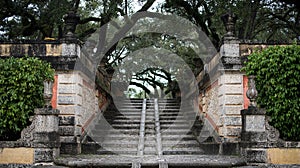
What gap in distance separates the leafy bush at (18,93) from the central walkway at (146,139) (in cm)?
146

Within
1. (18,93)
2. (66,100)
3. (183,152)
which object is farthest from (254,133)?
(18,93)

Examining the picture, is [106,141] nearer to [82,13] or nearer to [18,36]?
[18,36]

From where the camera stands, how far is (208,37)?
1521 centimetres

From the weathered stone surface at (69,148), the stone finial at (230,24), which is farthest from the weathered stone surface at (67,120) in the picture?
the stone finial at (230,24)

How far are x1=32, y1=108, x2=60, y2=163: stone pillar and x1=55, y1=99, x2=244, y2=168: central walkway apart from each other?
48 cm

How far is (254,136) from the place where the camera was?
774 cm

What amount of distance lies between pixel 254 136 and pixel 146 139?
3.69 metres

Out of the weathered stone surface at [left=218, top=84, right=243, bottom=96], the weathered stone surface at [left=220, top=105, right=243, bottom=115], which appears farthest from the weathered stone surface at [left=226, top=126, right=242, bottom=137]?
the weathered stone surface at [left=218, top=84, right=243, bottom=96]

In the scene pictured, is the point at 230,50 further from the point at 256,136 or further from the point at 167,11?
the point at 167,11

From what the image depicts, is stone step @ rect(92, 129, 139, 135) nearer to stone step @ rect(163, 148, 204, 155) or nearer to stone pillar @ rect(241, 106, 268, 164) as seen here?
stone step @ rect(163, 148, 204, 155)

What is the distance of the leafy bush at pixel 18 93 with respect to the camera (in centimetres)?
782

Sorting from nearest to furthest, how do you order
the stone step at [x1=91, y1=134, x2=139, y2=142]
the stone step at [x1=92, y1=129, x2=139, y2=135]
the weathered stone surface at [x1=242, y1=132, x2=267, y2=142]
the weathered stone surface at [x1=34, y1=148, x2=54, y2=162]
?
the weathered stone surface at [x1=34, y1=148, x2=54, y2=162], the weathered stone surface at [x1=242, y1=132, x2=267, y2=142], the stone step at [x1=91, y1=134, x2=139, y2=142], the stone step at [x1=92, y1=129, x2=139, y2=135]

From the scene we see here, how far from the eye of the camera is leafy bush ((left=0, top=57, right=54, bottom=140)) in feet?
25.7

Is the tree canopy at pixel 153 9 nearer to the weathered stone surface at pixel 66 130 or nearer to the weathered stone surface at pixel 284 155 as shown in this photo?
the weathered stone surface at pixel 66 130
